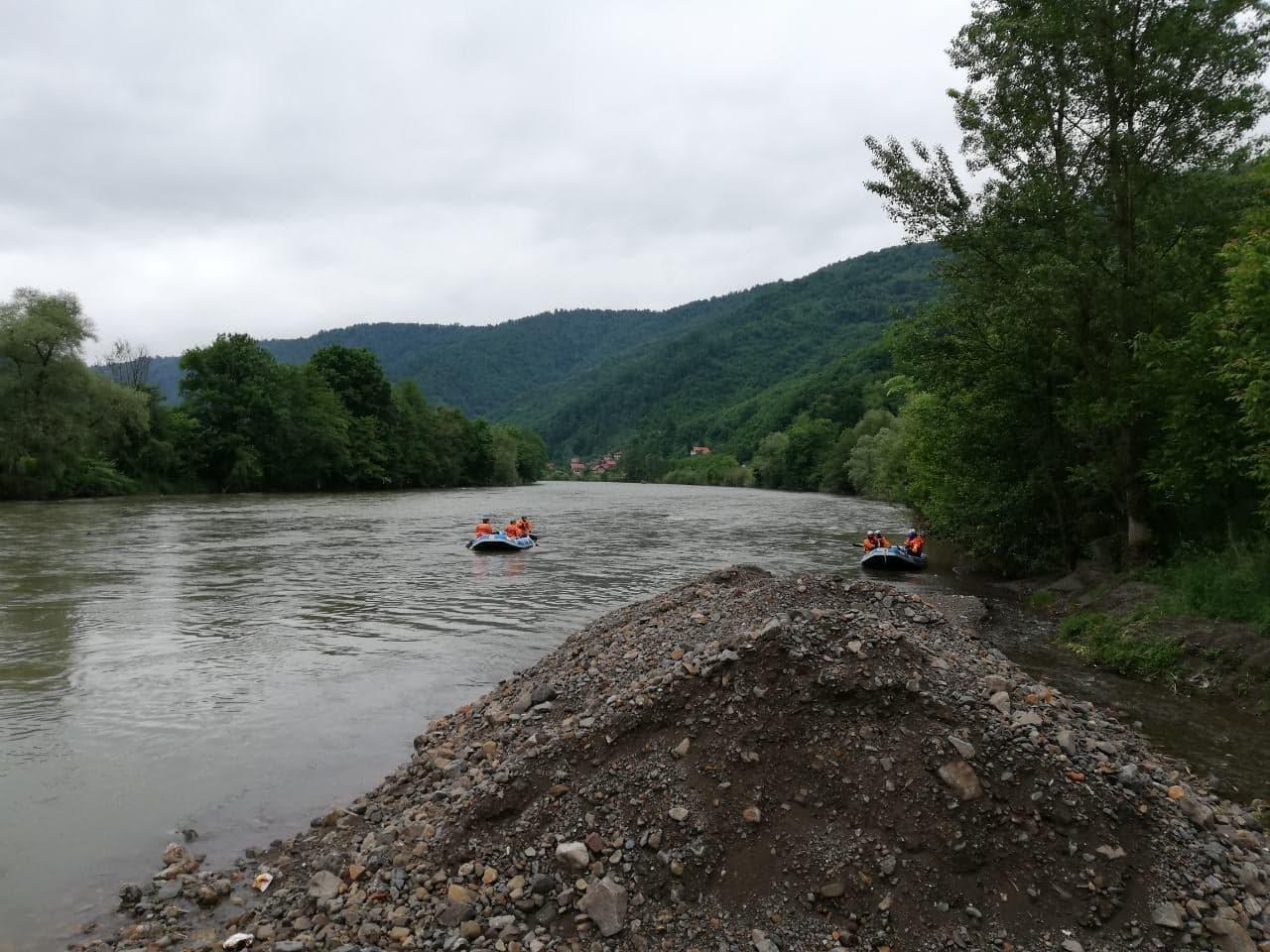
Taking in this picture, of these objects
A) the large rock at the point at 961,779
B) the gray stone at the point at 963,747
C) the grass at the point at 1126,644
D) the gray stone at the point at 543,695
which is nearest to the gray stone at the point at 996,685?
the gray stone at the point at 963,747

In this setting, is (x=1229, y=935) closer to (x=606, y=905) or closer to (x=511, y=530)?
(x=606, y=905)

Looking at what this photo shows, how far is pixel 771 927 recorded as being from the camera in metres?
5.25

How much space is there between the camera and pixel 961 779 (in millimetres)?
6082

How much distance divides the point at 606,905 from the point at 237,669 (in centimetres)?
1026

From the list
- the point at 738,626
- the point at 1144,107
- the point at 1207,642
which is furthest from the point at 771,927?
the point at 1144,107

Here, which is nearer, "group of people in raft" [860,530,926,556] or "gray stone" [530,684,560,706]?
"gray stone" [530,684,560,706]

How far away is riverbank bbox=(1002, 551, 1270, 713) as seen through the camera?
38.2 ft

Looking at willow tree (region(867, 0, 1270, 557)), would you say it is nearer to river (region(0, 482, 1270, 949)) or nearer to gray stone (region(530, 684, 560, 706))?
river (region(0, 482, 1270, 949))

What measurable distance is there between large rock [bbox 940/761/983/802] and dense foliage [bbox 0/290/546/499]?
6315cm

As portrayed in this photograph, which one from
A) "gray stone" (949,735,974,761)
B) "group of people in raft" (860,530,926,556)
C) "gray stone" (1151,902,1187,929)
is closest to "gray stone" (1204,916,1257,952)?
"gray stone" (1151,902,1187,929)

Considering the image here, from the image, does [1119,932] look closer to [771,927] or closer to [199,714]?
[771,927]

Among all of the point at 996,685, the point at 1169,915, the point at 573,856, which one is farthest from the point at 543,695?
the point at 1169,915

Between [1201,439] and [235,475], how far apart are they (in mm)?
74195

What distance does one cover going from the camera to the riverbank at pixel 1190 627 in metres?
11.6
